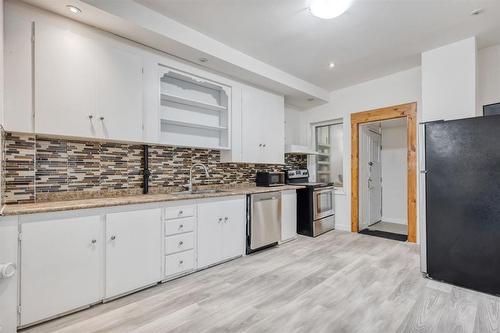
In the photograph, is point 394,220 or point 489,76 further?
point 394,220

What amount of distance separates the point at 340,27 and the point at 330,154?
2921 mm

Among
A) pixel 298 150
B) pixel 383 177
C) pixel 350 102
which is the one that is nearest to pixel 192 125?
pixel 298 150

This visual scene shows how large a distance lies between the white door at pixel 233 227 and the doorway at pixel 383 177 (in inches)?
98.5

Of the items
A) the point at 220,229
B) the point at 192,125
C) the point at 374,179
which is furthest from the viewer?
the point at 374,179

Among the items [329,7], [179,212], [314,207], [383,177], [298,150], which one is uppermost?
[329,7]

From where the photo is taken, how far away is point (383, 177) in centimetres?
Answer: 543

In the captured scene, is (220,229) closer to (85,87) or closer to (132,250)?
(132,250)

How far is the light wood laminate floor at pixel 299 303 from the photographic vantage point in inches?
72.1

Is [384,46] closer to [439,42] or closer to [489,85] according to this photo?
[439,42]

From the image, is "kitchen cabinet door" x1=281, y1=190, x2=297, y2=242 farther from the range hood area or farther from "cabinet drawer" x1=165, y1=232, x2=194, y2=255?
"cabinet drawer" x1=165, y1=232, x2=194, y2=255

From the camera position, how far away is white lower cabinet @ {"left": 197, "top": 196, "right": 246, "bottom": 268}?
281cm

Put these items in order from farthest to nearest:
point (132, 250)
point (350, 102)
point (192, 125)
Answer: point (350, 102) → point (192, 125) → point (132, 250)

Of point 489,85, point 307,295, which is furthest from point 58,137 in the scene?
point 489,85

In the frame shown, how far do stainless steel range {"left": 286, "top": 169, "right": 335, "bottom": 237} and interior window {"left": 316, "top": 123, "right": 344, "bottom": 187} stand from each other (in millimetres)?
453
